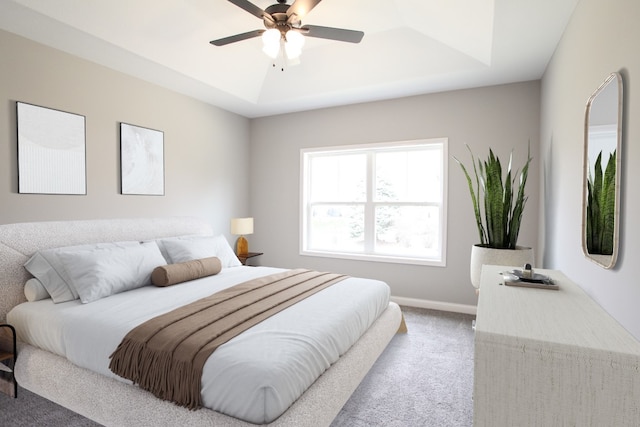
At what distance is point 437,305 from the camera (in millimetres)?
3932

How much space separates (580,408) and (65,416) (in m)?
2.51

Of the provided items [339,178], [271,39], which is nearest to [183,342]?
[271,39]

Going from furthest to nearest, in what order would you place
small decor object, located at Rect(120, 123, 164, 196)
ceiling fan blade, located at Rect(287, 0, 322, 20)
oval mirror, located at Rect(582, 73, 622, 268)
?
small decor object, located at Rect(120, 123, 164, 196), ceiling fan blade, located at Rect(287, 0, 322, 20), oval mirror, located at Rect(582, 73, 622, 268)

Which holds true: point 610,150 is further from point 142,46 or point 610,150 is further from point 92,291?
point 142,46

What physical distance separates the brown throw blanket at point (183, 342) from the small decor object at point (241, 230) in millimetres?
2073

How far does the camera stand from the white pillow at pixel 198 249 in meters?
3.12

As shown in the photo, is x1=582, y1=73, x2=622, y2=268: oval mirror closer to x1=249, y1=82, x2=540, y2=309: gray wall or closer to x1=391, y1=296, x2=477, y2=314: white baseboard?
x1=249, y1=82, x2=540, y2=309: gray wall

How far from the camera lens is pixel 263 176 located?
4984 mm

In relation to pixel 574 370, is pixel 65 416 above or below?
below

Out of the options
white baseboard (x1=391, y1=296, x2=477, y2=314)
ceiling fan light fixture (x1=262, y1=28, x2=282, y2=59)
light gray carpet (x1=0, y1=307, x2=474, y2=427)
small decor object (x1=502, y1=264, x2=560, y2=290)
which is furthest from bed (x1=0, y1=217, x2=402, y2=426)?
ceiling fan light fixture (x1=262, y1=28, x2=282, y2=59)

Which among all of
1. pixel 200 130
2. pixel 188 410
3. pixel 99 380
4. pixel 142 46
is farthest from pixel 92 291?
pixel 200 130

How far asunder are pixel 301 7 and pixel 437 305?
3.29 m

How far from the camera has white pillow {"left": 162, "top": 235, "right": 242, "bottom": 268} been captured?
3121 mm

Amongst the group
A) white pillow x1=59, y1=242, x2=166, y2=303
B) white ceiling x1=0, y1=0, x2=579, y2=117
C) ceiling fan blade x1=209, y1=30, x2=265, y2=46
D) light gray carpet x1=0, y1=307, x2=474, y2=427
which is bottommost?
light gray carpet x1=0, y1=307, x2=474, y2=427
